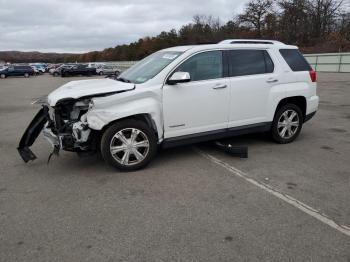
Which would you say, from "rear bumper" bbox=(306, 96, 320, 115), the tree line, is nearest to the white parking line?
"rear bumper" bbox=(306, 96, 320, 115)

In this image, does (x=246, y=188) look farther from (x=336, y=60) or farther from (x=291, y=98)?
(x=336, y=60)

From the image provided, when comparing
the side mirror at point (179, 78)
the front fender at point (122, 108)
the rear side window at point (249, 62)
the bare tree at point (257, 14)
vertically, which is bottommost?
the front fender at point (122, 108)

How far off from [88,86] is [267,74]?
303cm

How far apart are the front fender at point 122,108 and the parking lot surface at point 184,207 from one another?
81 centimetres

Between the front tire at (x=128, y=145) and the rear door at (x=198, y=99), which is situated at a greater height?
the rear door at (x=198, y=99)

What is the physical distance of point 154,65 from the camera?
226 inches

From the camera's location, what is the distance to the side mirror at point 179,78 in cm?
505

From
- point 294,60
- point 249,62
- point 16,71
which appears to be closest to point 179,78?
point 249,62

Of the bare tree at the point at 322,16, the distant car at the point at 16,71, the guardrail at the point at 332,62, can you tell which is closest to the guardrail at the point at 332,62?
the guardrail at the point at 332,62

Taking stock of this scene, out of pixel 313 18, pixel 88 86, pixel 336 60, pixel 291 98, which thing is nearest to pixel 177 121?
pixel 88 86

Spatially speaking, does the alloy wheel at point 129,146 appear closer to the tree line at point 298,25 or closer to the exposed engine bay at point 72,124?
the exposed engine bay at point 72,124

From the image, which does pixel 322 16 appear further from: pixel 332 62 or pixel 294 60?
pixel 294 60

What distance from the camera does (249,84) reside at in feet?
19.2

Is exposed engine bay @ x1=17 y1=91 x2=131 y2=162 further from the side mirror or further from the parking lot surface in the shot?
the side mirror
